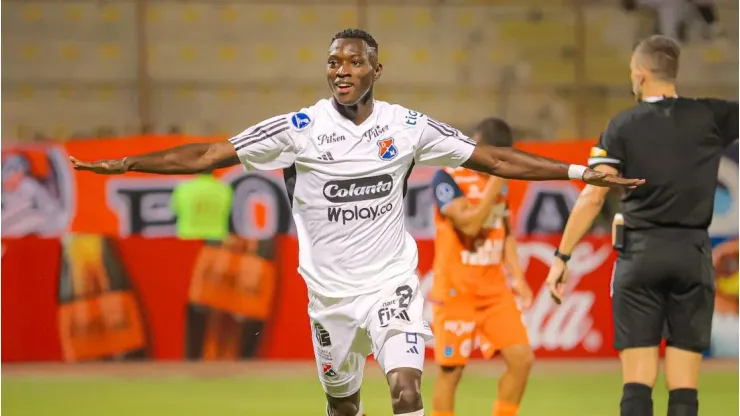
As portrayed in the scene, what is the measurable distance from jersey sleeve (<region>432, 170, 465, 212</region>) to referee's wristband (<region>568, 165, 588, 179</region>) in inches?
78.8

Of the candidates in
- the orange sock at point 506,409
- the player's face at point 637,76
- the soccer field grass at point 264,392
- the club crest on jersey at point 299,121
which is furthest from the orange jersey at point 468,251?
the club crest on jersey at point 299,121

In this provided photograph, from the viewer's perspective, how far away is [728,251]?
12.3 metres

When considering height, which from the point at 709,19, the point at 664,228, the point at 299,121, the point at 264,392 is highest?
the point at 709,19

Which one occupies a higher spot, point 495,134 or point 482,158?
point 495,134

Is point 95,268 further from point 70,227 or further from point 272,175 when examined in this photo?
point 272,175

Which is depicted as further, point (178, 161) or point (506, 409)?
point (506, 409)

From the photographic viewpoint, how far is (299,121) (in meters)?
5.81

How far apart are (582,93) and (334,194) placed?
9584 millimetres

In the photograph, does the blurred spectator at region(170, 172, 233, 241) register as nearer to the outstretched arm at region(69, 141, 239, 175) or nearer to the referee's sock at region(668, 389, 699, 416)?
the outstretched arm at region(69, 141, 239, 175)

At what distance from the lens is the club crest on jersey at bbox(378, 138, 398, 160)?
5.77 m

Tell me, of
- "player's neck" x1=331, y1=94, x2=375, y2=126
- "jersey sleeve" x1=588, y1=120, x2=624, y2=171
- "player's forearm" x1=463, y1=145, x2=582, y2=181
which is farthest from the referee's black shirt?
"player's neck" x1=331, y1=94, x2=375, y2=126

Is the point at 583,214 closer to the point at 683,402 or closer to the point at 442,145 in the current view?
the point at 442,145

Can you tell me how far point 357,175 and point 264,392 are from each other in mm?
4736

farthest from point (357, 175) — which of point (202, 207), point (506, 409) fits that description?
point (202, 207)
